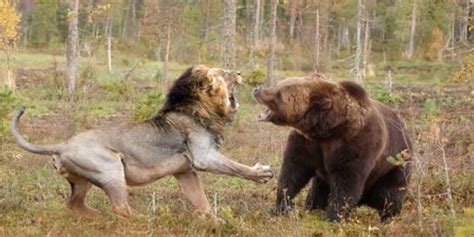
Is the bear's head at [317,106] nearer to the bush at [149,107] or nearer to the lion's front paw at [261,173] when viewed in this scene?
the lion's front paw at [261,173]

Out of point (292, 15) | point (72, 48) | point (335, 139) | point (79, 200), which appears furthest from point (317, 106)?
point (292, 15)

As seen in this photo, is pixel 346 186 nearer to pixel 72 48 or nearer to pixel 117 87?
pixel 117 87

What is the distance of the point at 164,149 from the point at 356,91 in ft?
7.07

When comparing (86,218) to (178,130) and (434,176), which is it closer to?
(178,130)

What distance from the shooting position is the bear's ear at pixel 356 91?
8797mm

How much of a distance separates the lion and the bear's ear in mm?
1210

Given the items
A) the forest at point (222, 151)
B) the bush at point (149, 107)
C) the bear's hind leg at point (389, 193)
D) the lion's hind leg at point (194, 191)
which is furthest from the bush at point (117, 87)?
the bear's hind leg at point (389, 193)

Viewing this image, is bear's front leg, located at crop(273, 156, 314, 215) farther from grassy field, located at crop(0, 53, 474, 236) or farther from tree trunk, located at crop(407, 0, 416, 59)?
tree trunk, located at crop(407, 0, 416, 59)

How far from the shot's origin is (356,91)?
884cm

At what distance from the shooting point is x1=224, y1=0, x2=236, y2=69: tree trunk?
72.4 ft

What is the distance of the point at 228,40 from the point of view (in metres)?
22.3

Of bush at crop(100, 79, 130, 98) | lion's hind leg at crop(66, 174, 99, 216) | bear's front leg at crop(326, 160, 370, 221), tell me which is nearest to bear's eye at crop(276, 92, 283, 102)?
bear's front leg at crop(326, 160, 370, 221)

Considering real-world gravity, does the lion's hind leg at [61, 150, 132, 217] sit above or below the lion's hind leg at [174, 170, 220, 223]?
above

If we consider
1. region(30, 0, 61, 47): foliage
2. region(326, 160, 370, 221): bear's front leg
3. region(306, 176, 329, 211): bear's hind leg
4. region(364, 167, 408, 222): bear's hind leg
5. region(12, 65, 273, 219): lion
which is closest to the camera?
region(12, 65, 273, 219): lion
